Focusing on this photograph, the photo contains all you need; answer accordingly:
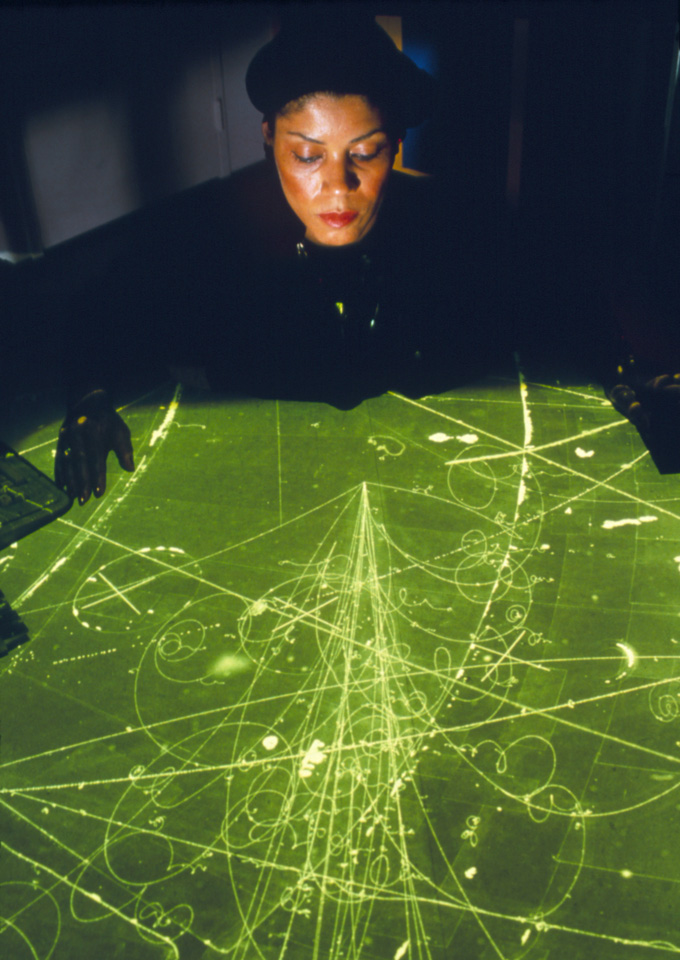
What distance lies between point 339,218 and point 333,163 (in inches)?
4.0

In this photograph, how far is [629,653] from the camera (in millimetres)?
946

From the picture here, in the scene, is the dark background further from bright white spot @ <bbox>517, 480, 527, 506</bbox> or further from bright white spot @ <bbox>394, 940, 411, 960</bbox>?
bright white spot @ <bbox>394, 940, 411, 960</bbox>

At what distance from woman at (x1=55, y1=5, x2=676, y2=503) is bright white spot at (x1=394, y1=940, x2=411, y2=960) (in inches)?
36.8

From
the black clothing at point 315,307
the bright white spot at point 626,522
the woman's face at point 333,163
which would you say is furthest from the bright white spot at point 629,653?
the woman's face at point 333,163

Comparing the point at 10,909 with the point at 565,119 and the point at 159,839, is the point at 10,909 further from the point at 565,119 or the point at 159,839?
the point at 565,119

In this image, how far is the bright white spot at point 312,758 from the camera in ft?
2.76

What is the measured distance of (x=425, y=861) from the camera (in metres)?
0.76

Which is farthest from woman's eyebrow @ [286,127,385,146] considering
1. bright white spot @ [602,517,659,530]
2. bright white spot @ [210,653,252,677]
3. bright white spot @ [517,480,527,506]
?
bright white spot @ [210,653,252,677]

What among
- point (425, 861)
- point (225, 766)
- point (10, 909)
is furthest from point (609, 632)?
point (10, 909)

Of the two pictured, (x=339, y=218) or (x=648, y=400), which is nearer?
(x=648, y=400)

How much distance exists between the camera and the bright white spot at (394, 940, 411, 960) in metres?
0.70

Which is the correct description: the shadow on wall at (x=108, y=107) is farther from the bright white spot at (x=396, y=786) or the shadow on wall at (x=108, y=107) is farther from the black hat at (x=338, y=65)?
the bright white spot at (x=396, y=786)

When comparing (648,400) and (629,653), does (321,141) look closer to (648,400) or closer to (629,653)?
(648,400)

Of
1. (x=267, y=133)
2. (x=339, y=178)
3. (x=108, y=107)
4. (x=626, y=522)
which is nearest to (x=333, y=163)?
(x=339, y=178)
